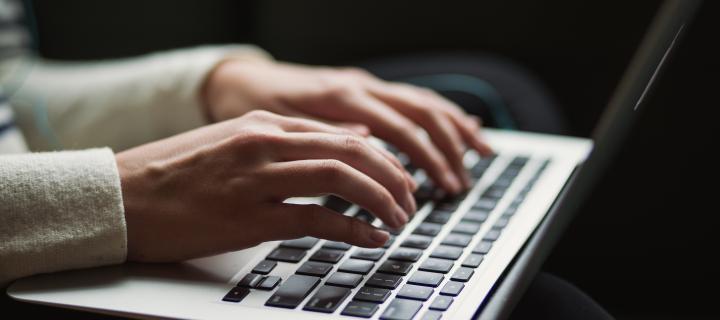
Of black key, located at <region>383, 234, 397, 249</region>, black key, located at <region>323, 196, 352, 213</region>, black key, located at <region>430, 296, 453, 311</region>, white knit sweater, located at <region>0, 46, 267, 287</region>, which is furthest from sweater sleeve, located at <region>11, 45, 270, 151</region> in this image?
black key, located at <region>430, 296, 453, 311</region>

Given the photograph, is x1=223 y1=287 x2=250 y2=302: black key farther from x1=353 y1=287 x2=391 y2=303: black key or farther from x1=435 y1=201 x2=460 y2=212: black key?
x1=435 y1=201 x2=460 y2=212: black key

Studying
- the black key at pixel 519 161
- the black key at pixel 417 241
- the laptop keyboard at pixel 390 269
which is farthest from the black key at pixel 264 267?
the black key at pixel 519 161

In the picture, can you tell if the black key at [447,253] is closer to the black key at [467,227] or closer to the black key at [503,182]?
the black key at [467,227]

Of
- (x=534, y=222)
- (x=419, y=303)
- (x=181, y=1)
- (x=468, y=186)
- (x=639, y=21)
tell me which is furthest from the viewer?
(x=181, y=1)

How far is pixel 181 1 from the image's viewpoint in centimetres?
162

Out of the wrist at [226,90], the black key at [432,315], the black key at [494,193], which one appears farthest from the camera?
the wrist at [226,90]

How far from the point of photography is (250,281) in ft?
1.64

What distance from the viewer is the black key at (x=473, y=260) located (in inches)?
20.1

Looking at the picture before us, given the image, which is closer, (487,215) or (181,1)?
(487,215)

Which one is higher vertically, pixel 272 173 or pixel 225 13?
pixel 272 173

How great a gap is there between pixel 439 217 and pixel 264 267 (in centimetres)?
17

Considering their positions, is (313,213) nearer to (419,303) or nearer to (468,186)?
(419,303)

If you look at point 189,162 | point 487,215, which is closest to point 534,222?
point 487,215

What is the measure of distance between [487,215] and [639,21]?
3.19 ft
